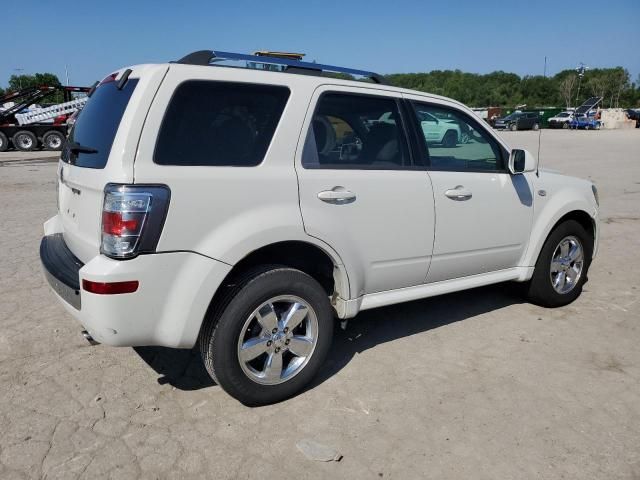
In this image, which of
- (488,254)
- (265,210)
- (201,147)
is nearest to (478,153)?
(488,254)

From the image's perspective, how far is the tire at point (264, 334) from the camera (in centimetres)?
283

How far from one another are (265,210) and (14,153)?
22508mm

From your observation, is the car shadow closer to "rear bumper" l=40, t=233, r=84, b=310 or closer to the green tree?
"rear bumper" l=40, t=233, r=84, b=310

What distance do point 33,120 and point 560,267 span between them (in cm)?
2302

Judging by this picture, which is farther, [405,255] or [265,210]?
[405,255]

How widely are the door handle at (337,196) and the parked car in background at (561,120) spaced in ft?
180

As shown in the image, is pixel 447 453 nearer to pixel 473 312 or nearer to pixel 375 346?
pixel 375 346

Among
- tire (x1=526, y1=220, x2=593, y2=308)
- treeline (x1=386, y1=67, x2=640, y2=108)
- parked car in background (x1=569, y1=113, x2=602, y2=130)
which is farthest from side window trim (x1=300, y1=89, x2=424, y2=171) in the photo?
treeline (x1=386, y1=67, x2=640, y2=108)

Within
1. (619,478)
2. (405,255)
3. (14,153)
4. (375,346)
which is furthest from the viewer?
(14,153)

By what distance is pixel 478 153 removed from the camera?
4.03 meters

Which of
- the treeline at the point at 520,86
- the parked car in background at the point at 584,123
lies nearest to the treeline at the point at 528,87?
the treeline at the point at 520,86

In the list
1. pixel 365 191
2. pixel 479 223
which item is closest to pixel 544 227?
pixel 479 223

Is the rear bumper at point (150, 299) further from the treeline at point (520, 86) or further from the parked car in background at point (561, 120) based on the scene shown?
the treeline at point (520, 86)

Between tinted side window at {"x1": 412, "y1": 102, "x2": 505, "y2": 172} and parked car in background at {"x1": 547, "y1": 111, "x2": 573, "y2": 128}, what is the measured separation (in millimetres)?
53371
